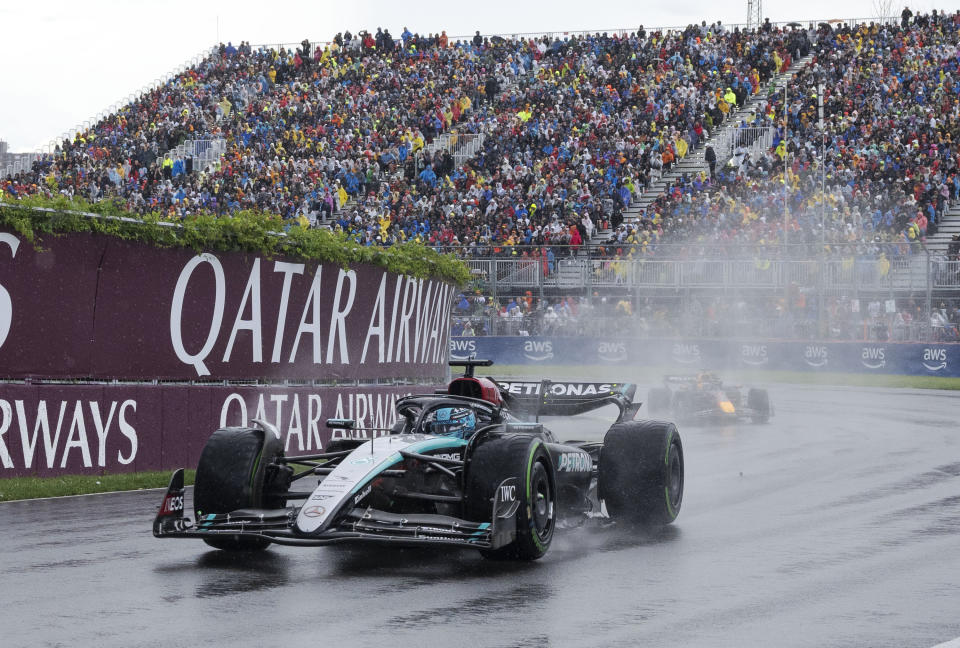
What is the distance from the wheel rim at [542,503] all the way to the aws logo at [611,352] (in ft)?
91.7

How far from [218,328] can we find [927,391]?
2202cm

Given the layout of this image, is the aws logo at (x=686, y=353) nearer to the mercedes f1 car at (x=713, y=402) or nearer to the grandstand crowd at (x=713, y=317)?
the grandstand crowd at (x=713, y=317)

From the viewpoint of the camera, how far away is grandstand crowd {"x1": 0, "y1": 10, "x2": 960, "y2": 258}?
36844 mm

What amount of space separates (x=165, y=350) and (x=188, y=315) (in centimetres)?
59

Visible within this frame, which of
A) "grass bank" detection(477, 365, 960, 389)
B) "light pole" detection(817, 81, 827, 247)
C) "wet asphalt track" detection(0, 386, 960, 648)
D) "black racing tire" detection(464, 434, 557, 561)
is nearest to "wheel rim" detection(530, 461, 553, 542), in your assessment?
"black racing tire" detection(464, 434, 557, 561)

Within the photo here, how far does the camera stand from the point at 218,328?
1517 centimetres

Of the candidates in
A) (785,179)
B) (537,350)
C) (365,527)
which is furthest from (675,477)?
(785,179)

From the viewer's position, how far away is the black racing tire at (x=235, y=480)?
906 centimetres

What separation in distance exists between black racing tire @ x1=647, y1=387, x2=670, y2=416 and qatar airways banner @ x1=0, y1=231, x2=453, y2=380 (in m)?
6.83

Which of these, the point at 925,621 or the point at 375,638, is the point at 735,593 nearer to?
the point at 925,621

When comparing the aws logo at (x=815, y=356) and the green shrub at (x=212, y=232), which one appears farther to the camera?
the aws logo at (x=815, y=356)

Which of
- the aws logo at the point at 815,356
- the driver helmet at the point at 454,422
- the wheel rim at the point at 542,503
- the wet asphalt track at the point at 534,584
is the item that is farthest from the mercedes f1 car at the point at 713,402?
the wheel rim at the point at 542,503

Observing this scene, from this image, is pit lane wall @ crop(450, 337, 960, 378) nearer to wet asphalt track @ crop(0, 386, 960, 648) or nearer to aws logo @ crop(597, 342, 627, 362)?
aws logo @ crop(597, 342, 627, 362)

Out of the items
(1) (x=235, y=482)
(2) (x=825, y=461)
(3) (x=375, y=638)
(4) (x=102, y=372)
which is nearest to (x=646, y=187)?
(2) (x=825, y=461)
